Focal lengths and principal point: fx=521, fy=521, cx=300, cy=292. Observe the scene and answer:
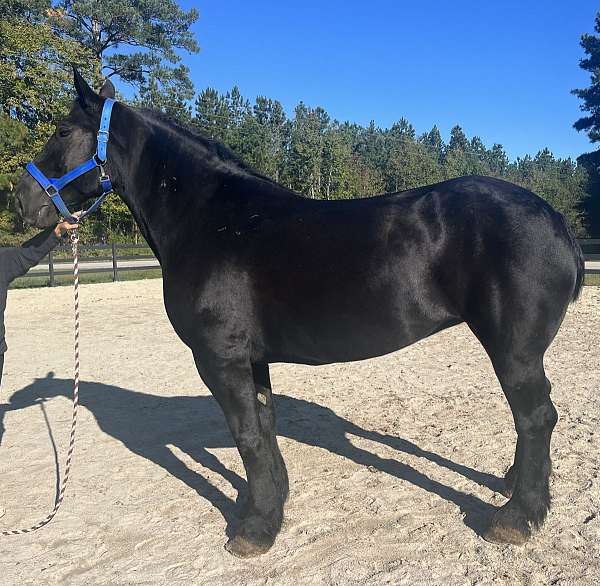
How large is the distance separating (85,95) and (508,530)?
11.6ft

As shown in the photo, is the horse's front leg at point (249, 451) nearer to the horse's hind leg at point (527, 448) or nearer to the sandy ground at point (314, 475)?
the sandy ground at point (314, 475)

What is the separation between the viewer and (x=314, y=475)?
12.8 feet

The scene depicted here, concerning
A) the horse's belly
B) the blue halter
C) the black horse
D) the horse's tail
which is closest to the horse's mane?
the black horse

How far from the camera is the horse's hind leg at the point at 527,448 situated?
2.81m

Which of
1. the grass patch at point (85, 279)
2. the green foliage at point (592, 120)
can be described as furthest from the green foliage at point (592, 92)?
the grass patch at point (85, 279)

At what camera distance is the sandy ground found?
9.07 ft

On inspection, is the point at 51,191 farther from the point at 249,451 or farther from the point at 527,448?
the point at 527,448

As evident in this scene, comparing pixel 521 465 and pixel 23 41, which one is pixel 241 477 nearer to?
pixel 521 465

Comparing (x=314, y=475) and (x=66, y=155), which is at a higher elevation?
(x=66, y=155)

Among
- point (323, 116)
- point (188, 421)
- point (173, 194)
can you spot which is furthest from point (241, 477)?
point (323, 116)

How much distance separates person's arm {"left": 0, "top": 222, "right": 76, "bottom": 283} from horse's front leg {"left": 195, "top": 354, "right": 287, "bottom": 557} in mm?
1508

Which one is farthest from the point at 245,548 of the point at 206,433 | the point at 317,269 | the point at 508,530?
the point at 206,433

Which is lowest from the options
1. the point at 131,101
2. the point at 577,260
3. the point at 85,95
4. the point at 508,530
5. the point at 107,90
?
the point at 508,530

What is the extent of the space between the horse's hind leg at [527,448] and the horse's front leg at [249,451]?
4.06 ft
